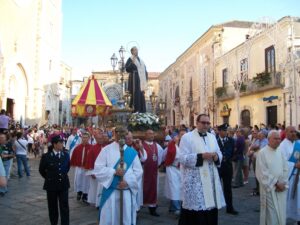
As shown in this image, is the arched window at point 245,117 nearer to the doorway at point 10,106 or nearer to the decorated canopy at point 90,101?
the decorated canopy at point 90,101

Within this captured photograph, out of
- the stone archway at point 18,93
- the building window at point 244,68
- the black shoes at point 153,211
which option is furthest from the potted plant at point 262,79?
the black shoes at point 153,211

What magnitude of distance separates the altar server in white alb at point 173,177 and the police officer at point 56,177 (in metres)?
2.35

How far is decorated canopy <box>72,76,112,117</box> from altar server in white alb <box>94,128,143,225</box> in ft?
32.5

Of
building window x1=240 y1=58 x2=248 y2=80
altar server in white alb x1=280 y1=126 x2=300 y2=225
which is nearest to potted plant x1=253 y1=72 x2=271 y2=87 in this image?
building window x1=240 y1=58 x2=248 y2=80

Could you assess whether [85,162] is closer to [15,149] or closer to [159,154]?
[159,154]

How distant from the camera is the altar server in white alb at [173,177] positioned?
7098 millimetres

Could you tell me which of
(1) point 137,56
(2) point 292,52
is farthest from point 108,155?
Answer: (2) point 292,52

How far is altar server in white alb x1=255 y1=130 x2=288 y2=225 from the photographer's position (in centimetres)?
512

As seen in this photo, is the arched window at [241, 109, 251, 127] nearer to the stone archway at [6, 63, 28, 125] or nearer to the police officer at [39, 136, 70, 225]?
the stone archway at [6, 63, 28, 125]

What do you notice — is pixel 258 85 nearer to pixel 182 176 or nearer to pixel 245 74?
pixel 245 74

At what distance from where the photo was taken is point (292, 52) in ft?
63.5

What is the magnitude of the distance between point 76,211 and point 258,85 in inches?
711

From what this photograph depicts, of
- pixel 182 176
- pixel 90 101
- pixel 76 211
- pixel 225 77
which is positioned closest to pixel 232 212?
pixel 182 176

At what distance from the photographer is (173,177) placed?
23.7ft
